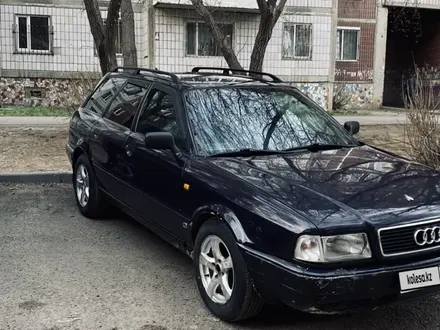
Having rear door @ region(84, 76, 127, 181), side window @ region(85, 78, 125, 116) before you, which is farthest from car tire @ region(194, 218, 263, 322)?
side window @ region(85, 78, 125, 116)

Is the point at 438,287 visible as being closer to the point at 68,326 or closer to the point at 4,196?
the point at 68,326

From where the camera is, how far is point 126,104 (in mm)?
5555

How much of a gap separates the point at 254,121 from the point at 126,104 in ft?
5.19

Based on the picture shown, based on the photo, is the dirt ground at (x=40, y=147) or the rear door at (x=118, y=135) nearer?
the rear door at (x=118, y=135)

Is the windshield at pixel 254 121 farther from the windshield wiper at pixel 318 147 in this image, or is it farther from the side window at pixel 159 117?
the side window at pixel 159 117

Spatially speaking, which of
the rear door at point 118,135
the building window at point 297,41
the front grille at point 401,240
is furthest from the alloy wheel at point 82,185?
the building window at point 297,41

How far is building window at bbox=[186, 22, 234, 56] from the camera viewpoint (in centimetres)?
1894

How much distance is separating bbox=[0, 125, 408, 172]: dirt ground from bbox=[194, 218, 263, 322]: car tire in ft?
15.9

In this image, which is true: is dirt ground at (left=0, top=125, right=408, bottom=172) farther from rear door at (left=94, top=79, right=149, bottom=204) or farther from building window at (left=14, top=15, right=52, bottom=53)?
building window at (left=14, top=15, right=52, bottom=53)

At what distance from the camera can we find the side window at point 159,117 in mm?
4582

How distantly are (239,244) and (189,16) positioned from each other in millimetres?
16258

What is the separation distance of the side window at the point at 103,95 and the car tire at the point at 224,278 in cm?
265

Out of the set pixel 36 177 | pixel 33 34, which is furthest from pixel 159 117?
pixel 33 34

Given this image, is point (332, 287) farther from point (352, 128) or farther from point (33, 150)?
point (33, 150)
